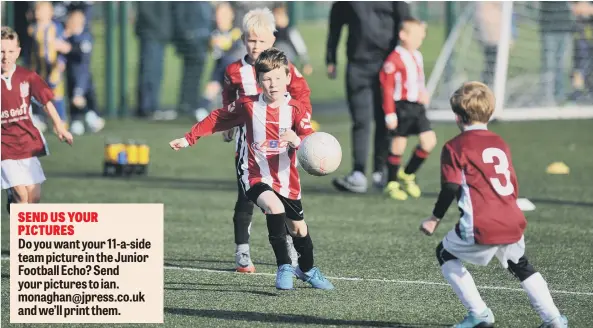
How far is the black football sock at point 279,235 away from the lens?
7.55m

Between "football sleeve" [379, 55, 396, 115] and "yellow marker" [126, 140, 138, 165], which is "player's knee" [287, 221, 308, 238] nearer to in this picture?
"football sleeve" [379, 55, 396, 115]

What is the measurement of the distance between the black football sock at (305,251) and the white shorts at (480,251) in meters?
1.41

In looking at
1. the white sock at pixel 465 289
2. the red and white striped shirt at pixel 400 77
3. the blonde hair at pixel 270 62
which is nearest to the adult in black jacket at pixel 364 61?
the red and white striped shirt at pixel 400 77

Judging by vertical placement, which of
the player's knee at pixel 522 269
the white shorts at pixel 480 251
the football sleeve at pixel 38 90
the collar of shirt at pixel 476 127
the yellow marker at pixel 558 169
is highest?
the collar of shirt at pixel 476 127

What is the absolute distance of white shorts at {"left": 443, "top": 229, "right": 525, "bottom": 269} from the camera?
21.0 feet

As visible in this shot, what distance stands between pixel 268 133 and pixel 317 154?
36 cm

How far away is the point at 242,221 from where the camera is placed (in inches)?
334

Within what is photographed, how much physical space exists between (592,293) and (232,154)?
893cm

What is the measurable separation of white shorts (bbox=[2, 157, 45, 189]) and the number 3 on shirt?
12.8 feet

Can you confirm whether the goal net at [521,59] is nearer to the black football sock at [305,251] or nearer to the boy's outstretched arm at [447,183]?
the black football sock at [305,251]

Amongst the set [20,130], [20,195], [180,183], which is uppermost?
[20,130]

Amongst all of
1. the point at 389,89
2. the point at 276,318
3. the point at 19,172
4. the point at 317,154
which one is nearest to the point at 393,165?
the point at 389,89

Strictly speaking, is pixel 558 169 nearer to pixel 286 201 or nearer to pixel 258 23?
pixel 258 23

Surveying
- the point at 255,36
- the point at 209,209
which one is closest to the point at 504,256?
the point at 255,36
